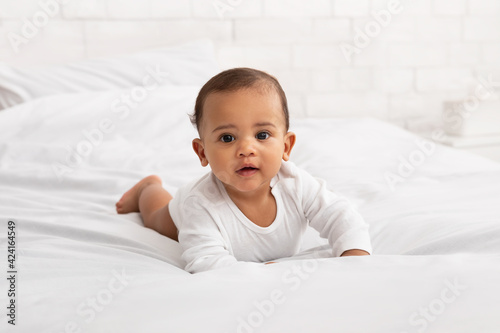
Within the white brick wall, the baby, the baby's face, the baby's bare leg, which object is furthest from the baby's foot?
the white brick wall

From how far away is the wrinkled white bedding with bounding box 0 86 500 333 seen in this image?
0.67 metres

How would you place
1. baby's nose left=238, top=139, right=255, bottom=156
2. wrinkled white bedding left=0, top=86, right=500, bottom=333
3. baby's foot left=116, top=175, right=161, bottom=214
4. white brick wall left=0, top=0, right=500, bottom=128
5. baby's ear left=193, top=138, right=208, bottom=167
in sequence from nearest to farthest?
1. wrinkled white bedding left=0, top=86, right=500, bottom=333
2. baby's nose left=238, top=139, right=255, bottom=156
3. baby's ear left=193, top=138, right=208, bottom=167
4. baby's foot left=116, top=175, right=161, bottom=214
5. white brick wall left=0, top=0, right=500, bottom=128

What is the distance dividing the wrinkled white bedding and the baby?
0.19 ft

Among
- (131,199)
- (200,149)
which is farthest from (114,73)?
(200,149)

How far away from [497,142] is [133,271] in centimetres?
Answer: 210

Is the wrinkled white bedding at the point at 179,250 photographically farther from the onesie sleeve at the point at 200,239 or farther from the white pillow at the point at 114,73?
the white pillow at the point at 114,73

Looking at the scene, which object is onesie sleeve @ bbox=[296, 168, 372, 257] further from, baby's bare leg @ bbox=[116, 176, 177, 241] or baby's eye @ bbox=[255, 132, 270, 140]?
baby's bare leg @ bbox=[116, 176, 177, 241]

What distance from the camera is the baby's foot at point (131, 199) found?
1358 mm

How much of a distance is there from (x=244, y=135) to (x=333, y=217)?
0.25 metres

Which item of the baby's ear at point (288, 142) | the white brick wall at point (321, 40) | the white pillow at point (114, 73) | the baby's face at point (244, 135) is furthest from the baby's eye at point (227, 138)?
the white brick wall at point (321, 40)

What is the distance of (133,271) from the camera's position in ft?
2.92

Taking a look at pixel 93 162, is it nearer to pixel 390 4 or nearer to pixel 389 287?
pixel 389 287

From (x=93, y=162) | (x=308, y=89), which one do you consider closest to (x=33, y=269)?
(x=93, y=162)

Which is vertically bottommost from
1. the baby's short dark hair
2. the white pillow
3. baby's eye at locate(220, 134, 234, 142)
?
the white pillow
